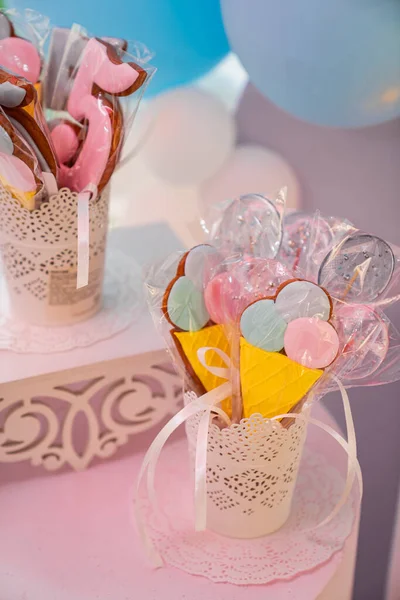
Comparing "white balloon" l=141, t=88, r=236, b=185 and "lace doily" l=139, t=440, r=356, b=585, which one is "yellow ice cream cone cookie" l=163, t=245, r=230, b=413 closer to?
"lace doily" l=139, t=440, r=356, b=585

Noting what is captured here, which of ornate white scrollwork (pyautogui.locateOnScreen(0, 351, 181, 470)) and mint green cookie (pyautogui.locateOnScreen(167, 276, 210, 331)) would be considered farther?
ornate white scrollwork (pyautogui.locateOnScreen(0, 351, 181, 470))

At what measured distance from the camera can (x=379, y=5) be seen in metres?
0.87

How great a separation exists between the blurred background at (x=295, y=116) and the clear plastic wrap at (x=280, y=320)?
0.18 metres

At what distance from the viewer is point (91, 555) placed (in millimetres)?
839

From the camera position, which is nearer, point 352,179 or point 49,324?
point 49,324

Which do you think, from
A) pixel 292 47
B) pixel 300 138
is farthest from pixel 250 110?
pixel 292 47

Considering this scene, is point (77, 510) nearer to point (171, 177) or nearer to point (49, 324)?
point (49, 324)

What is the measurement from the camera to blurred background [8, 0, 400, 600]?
922 millimetres

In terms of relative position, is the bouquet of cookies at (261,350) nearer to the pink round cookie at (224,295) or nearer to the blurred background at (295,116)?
the pink round cookie at (224,295)

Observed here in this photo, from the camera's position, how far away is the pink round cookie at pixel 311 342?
0.69 m

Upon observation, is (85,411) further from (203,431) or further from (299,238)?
(299,238)

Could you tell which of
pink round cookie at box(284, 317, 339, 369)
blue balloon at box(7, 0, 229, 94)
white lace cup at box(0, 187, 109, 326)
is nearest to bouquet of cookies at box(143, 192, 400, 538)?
pink round cookie at box(284, 317, 339, 369)

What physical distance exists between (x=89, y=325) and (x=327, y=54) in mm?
526

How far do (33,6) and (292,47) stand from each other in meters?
0.59
